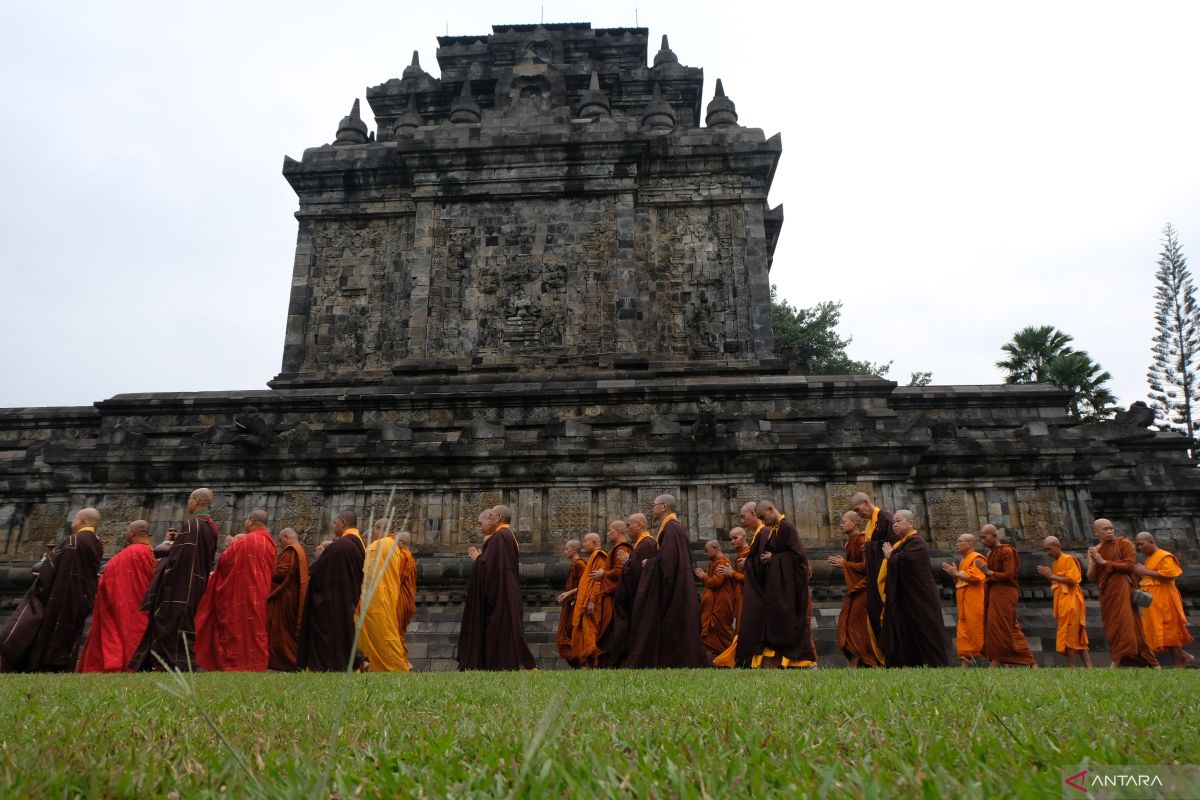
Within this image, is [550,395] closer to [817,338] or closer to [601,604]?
[601,604]

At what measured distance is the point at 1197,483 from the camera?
52.5 ft

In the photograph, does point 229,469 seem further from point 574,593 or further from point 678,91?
point 678,91

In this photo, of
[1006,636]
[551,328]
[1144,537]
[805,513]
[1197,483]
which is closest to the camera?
[1006,636]

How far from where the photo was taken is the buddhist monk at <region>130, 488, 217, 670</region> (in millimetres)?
9414

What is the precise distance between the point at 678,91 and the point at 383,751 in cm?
2423

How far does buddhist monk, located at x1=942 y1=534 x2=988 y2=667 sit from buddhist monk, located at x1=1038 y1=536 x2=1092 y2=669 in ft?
3.31

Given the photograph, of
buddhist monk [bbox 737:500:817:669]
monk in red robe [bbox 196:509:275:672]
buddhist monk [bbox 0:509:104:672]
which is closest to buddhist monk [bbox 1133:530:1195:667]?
buddhist monk [bbox 737:500:817:669]

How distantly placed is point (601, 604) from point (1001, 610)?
5399mm

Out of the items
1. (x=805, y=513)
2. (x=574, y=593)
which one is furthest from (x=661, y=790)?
(x=805, y=513)

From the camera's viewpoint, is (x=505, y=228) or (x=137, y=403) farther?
(x=505, y=228)

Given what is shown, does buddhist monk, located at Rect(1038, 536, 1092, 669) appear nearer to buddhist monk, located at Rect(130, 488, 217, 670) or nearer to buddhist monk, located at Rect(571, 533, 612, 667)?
buddhist monk, located at Rect(571, 533, 612, 667)

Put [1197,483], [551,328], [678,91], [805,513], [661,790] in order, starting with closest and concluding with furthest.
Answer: [661,790] → [805,513] → [1197,483] → [551,328] → [678,91]

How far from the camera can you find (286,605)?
423 inches

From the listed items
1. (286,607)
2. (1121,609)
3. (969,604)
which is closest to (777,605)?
(969,604)
